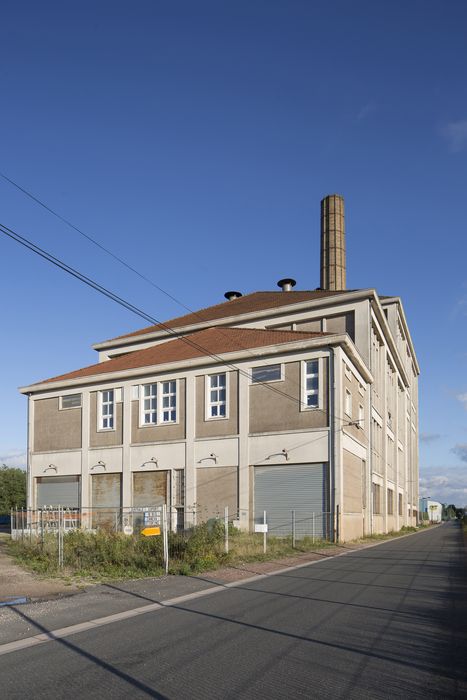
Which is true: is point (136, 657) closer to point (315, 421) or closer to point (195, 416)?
point (315, 421)

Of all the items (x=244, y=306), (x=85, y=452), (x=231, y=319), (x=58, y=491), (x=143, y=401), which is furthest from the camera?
(x=244, y=306)

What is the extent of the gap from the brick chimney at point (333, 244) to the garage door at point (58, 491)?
91.2ft

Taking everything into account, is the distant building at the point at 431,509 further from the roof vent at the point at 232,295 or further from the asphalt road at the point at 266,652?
the asphalt road at the point at 266,652

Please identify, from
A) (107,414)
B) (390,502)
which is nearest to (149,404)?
(107,414)

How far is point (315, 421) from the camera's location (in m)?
31.1

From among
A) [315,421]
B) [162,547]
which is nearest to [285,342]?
[315,421]

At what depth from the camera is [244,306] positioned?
47875 mm

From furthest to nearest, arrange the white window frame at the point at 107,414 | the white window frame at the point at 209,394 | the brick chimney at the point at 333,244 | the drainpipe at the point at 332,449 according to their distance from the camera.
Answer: the brick chimney at the point at 333,244
the white window frame at the point at 107,414
the white window frame at the point at 209,394
the drainpipe at the point at 332,449

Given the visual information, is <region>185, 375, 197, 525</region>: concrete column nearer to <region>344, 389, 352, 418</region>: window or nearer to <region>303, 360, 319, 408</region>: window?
<region>303, 360, 319, 408</region>: window

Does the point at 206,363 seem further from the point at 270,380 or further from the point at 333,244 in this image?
the point at 333,244

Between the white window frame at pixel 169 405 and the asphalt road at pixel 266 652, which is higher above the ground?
the white window frame at pixel 169 405

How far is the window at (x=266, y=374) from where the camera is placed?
107 ft

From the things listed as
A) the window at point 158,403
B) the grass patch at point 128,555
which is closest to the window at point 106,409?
the window at point 158,403

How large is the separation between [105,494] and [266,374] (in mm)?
12068
